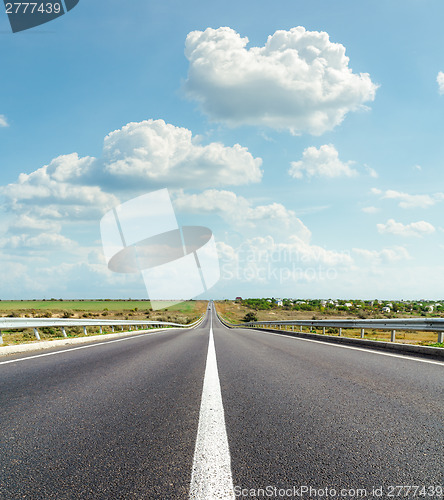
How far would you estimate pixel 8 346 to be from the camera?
Result: 9789 millimetres

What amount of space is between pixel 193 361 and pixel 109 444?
577cm

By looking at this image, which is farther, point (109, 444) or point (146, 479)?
point (109, 444)

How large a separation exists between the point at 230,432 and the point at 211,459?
0.67 metres

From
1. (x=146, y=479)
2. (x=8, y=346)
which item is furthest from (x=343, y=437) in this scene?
(x=8, y=346)

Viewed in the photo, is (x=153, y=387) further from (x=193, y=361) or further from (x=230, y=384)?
(x=193, y=361)

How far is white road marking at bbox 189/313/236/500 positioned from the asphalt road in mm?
45

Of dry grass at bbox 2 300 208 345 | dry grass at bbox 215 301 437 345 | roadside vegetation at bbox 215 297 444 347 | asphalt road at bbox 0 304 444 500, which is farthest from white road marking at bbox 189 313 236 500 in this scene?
dry grass at bbox 2 300 208 345

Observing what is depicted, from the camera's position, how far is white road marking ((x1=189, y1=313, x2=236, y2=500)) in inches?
87.4

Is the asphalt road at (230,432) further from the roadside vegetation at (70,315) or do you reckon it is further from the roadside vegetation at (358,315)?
the roadside vegetation at (70,315)

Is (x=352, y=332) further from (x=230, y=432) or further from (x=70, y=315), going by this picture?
(x=70, y=315)

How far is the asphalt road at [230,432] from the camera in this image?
2.39 metres

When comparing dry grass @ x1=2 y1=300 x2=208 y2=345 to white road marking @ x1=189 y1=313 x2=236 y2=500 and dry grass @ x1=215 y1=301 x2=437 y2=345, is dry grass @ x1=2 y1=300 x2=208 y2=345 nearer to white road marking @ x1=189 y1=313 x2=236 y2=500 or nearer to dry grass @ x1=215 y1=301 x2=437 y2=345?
white road marking @ x1=189 y1=313 x2=236 y2=500

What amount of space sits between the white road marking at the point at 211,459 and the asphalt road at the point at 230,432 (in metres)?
0.04

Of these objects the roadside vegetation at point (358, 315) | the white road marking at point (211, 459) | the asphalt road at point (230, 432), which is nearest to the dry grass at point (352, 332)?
the roadside vegetation at point (358, 315)
